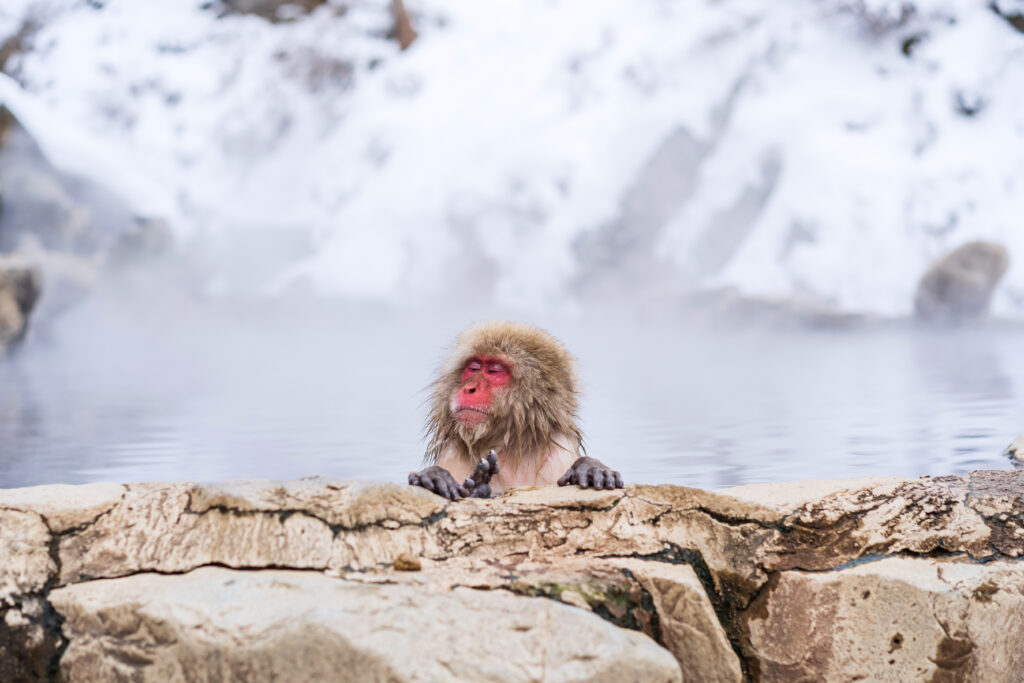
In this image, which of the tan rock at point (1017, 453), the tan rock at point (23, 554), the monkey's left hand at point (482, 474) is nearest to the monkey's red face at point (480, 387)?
the monkey's left hand at point (482, 474)

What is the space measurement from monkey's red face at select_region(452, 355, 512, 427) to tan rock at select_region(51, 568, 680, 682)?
74 centimetres

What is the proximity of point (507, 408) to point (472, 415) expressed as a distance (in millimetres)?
80

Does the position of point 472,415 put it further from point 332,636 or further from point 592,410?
point 592,410

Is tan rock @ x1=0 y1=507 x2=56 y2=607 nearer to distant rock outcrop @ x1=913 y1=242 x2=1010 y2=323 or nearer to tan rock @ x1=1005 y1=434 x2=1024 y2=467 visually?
tan rock @ x1=1005 y1=434 x2=1024 y2=467

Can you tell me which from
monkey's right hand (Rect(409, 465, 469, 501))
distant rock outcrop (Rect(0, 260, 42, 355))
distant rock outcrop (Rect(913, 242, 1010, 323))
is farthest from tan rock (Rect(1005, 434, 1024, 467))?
distant rock outcrop (Rect(913, 242, 1010, 323))

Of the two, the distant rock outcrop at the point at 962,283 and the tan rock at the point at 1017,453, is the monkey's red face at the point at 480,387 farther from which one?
the distant rock outcrop at the point at 962,283

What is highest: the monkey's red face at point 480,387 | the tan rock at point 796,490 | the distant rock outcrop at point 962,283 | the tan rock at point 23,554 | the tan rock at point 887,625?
the distant rock outcrop at point 962,283

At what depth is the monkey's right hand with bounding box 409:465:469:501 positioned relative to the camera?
5.95 ft

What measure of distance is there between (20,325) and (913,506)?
7.31 meters

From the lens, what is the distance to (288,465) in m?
3.39

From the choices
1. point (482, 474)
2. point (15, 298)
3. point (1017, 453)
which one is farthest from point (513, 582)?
point (15, 298)

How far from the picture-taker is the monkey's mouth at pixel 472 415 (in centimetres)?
217

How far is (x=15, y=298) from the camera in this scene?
23.7 feet

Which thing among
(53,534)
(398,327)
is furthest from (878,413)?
(398,327)
